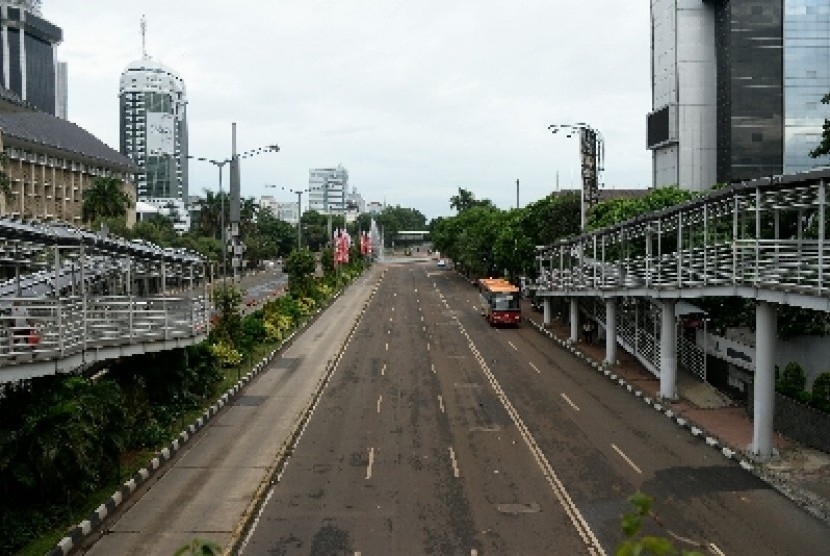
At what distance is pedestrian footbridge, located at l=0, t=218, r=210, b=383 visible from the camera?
15776 mm

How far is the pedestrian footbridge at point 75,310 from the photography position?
1578cm

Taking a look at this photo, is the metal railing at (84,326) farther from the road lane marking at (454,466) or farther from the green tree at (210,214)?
the green tree at (210,214)

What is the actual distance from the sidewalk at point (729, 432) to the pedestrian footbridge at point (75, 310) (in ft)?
53.0

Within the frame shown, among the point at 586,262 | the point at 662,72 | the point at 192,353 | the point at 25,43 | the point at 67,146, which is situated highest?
the point at 25,43

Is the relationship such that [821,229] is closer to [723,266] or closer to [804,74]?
[723,266]

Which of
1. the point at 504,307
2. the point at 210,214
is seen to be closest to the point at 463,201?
the point at 210,214

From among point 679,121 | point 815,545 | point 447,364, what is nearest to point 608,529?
point 815,545

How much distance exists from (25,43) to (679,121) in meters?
142

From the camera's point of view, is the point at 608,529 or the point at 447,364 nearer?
the point at 608,529

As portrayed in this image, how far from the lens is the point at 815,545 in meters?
14.8

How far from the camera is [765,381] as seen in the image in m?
20.4

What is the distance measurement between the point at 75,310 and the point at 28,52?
170680 mm

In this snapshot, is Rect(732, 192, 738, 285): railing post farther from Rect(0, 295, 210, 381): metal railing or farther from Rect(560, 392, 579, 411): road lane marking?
Rect(0, 295, 210, 381): metal railing

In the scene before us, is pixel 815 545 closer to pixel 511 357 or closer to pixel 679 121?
pixel 511 357
